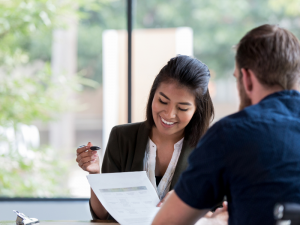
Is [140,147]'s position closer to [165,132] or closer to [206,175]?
[165,132]

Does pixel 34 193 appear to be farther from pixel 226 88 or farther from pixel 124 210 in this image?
pixel 226 88

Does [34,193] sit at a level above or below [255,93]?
below

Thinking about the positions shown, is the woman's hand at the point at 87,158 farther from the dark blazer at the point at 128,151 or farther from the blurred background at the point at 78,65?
the blurred background at the point at 78,65

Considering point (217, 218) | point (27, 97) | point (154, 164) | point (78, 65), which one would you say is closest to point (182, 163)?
point (154, 164)

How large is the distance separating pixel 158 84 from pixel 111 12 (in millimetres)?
2958

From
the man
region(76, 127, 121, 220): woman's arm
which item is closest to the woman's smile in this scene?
region(76, 127, 121, 220): woman's arm

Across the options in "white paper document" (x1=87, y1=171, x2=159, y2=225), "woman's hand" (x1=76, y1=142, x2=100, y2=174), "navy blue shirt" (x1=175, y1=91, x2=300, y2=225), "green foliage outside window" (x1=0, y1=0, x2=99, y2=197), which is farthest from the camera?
"green foliage outside window" (x1=0, y1=0, x2=99, y2=197)

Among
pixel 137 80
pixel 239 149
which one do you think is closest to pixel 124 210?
pixel 239 149

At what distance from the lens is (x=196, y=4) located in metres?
4.43

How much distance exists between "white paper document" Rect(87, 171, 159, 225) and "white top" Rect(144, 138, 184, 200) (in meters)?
0.28

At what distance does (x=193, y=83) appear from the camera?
1.47 m

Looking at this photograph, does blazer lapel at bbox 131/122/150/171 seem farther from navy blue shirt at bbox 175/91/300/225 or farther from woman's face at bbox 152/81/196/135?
navy blue shirt at bbox 175/91/300/225

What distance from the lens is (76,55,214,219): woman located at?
144cm

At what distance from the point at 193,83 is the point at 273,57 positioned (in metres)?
0.66
